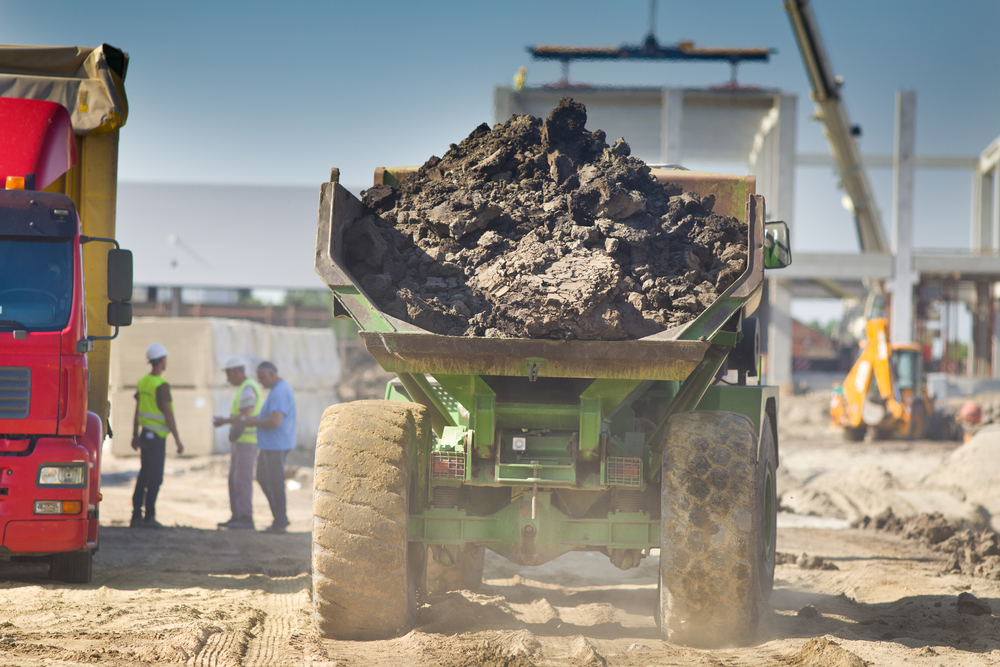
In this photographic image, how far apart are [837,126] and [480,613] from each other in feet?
96.9

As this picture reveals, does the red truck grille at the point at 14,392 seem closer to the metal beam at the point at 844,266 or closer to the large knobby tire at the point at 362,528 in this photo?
A: the large knobby tire at the point at 362,528

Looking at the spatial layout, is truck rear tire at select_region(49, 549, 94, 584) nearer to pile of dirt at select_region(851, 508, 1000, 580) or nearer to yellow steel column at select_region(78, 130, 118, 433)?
yellow steel column at select_region(78, 130, 118, 433)

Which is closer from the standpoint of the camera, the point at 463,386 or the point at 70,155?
the point at 463,386

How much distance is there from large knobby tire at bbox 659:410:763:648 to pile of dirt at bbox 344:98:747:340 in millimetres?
740

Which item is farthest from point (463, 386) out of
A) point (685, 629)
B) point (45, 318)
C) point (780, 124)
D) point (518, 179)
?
point (780, 124)

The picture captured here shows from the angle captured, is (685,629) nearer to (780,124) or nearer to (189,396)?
(189,396)

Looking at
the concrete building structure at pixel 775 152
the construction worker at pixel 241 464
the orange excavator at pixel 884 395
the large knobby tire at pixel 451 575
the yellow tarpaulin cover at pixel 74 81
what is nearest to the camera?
the large knobby tire at pixel 451 575

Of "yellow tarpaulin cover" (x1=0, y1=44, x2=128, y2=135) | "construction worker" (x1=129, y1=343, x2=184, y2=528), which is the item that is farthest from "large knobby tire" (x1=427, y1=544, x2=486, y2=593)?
"construction worker" (x1=129, y1=343, x2=184, y2=528)

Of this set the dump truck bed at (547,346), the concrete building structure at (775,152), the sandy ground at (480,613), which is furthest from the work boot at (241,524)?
the concrete building structure at (775,152)

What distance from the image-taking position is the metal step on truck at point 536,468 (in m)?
4.66

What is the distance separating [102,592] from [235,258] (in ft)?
97.1

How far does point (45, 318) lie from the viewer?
20.4ft

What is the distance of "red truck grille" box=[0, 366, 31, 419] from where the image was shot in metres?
6.10

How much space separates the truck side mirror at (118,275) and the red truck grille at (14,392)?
0.69 meters
